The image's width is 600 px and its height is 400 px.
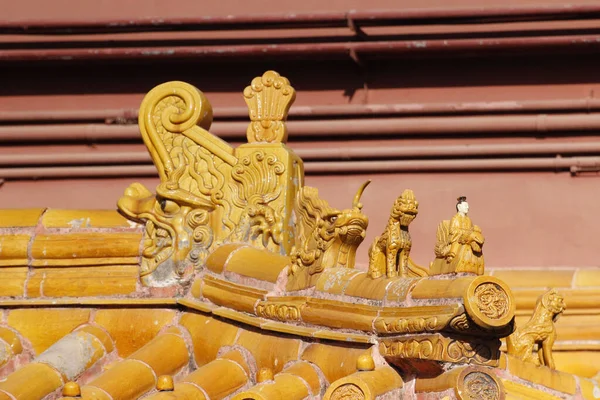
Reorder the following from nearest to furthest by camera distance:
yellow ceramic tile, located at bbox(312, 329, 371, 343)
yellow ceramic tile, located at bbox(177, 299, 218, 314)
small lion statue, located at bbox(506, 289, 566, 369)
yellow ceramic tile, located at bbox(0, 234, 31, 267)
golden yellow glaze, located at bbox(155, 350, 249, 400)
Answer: yellow ceramic tile, located at bbox(312, 329, 371, 343) < golden yellow glaze, located at bbox(155, 350, 249, 400) < yellow ceramic tile, located at bbox(177, 299, 218, 314) < yellow ceramic tile, located at bbox(0, 234, 31, 267) < small lion statue, located at bbox(506, 289, 566, 369)

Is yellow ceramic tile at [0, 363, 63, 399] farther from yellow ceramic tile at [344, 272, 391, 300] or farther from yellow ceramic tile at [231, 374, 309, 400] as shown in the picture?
yellow ceramic tile at [344, 272, 391, 300]

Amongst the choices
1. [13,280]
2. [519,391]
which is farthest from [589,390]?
[13,280]

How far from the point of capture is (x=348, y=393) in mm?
8758

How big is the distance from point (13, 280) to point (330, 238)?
7.15ft

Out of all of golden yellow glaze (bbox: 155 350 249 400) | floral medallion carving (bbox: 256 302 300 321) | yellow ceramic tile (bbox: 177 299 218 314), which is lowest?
golden yellow glaze (bbox: 155 350 249 400)

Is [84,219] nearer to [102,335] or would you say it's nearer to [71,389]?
[102,335]

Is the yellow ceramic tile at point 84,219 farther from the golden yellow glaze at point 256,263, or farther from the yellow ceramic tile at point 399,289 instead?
the yellow ceramic tile at point 399,289

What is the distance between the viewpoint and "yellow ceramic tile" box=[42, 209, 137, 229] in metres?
11.0

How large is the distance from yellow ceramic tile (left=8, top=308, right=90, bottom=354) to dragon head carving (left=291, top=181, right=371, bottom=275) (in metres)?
1.48

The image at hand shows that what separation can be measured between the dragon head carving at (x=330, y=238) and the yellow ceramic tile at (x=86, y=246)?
1187 mm

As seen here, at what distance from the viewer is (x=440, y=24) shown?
14711 millimetres

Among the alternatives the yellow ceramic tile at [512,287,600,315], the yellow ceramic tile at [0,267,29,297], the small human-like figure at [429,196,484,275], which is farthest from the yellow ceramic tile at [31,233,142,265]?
the yellow ceramic tile at [512,287,600,315]

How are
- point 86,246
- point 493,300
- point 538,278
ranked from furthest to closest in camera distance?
point 538,278, point 86,246, point 493,300

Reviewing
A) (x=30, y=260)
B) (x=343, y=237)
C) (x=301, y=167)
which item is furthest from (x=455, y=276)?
(x=30, y=260)
